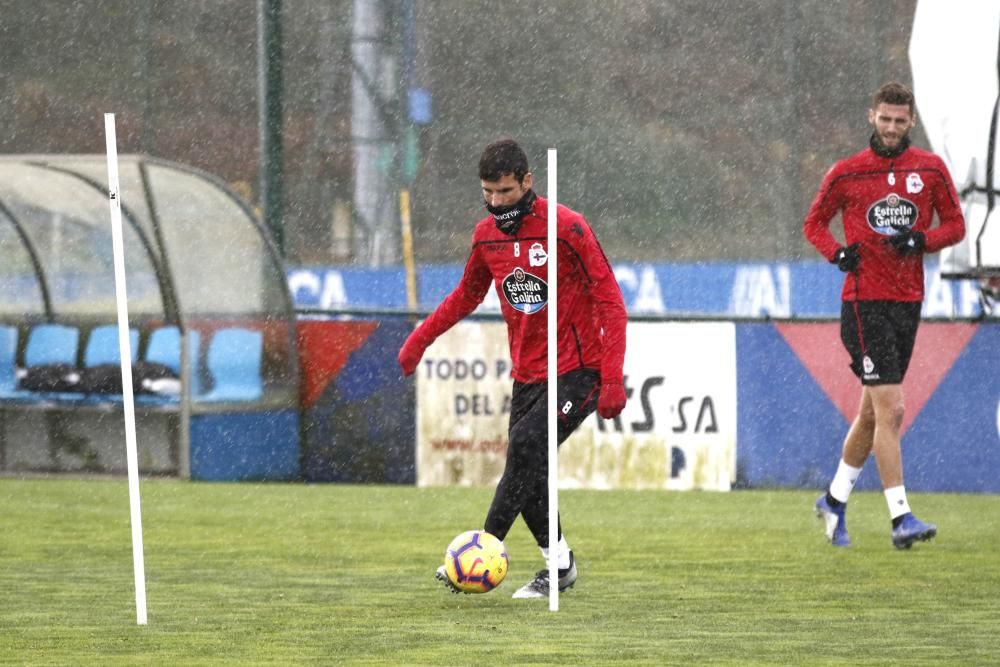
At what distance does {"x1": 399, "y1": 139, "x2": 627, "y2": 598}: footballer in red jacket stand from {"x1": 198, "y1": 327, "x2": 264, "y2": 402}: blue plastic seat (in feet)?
20.4

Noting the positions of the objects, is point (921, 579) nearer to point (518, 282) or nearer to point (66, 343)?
point (518, 282)

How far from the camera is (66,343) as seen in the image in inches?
570

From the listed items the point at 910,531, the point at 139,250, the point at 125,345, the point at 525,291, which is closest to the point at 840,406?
the point at 910,531

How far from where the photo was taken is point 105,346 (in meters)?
14.4

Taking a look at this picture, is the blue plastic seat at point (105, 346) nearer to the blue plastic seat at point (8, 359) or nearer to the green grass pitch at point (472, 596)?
the blue plastic seat at point (8, 359)

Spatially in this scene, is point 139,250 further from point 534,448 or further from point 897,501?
point 534,448

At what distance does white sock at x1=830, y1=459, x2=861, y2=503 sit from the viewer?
383 inches

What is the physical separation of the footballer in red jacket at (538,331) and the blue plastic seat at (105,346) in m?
6.79

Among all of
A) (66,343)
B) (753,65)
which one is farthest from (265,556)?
(753,65)

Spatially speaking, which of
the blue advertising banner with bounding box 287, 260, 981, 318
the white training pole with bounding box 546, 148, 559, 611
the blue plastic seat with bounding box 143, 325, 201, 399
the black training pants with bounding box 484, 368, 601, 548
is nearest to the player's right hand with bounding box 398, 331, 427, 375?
the black training pants with bounding box 484, 368, 601, 548

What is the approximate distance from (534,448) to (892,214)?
289 cm

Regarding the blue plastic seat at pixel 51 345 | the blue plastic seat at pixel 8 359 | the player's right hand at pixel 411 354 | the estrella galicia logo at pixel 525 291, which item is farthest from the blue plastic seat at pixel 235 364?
the estrella galicia logo at pixel 525 291

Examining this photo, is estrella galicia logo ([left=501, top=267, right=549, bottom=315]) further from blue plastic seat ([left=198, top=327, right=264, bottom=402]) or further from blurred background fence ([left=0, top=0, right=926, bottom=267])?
blurred background fence ([left=0, top=0, right=926, bottom=267])

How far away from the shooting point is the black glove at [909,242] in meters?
9.45
